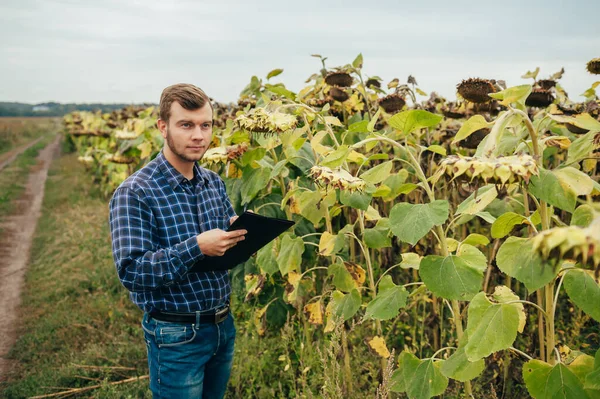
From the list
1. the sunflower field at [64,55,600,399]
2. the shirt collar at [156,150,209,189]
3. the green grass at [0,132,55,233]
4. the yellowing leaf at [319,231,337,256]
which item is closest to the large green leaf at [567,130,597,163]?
the sunflower field at [64,55,600,399]

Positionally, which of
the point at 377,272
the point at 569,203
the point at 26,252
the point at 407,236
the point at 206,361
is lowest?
the point at 26,252

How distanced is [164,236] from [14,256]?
5.73m

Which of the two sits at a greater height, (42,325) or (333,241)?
(333,241)

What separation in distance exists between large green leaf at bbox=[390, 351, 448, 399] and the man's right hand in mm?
Answer: 822

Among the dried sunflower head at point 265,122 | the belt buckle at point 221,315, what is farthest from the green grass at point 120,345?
the dried sunflower head at point 265,122

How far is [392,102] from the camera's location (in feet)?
9.19

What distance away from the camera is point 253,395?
124 inches

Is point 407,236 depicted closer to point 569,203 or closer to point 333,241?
point 569,203

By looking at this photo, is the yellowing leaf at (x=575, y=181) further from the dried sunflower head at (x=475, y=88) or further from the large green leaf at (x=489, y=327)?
the dried sunflower head at (x=475, y=88)

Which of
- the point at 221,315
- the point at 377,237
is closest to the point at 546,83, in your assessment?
the point at 377,237

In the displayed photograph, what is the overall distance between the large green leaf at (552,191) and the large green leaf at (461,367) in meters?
0.63

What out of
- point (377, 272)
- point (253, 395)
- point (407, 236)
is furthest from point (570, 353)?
point (377, 272)

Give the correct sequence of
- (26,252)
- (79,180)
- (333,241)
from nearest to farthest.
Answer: (333,241), (26,252), (79,180)

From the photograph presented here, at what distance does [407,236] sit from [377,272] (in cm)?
261
